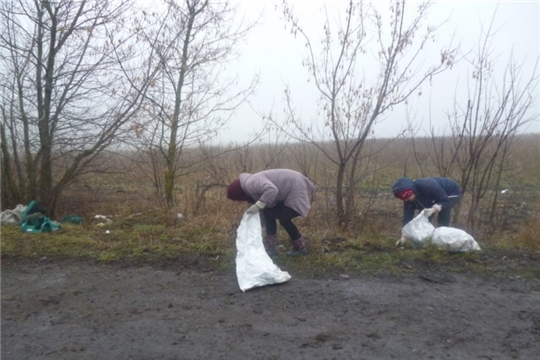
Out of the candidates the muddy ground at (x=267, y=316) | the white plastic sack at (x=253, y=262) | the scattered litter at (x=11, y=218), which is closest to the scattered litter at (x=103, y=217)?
the scattered litter at (x=11, y=218)

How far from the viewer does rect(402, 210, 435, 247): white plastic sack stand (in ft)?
18.1

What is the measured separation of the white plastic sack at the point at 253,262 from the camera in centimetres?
450

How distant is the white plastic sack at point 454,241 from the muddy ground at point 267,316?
20.4 inches

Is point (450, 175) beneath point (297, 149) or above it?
beneath

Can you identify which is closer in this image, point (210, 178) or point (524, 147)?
point (210, 178)

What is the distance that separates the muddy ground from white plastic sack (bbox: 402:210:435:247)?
28.5 inches

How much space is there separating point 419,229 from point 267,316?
2.51 meters

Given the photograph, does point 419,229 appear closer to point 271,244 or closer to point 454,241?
point 454,241

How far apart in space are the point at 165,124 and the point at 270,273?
507cm

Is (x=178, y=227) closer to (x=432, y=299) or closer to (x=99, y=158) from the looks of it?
(x=99, y=158)

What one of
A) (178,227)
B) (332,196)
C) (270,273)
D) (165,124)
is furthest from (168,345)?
(165,124)

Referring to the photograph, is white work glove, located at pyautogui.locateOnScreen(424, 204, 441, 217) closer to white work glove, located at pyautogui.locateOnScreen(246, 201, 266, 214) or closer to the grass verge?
the grass verge

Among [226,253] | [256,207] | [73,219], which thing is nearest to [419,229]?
[256,207]

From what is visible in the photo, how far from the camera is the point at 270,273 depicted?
4.52m
